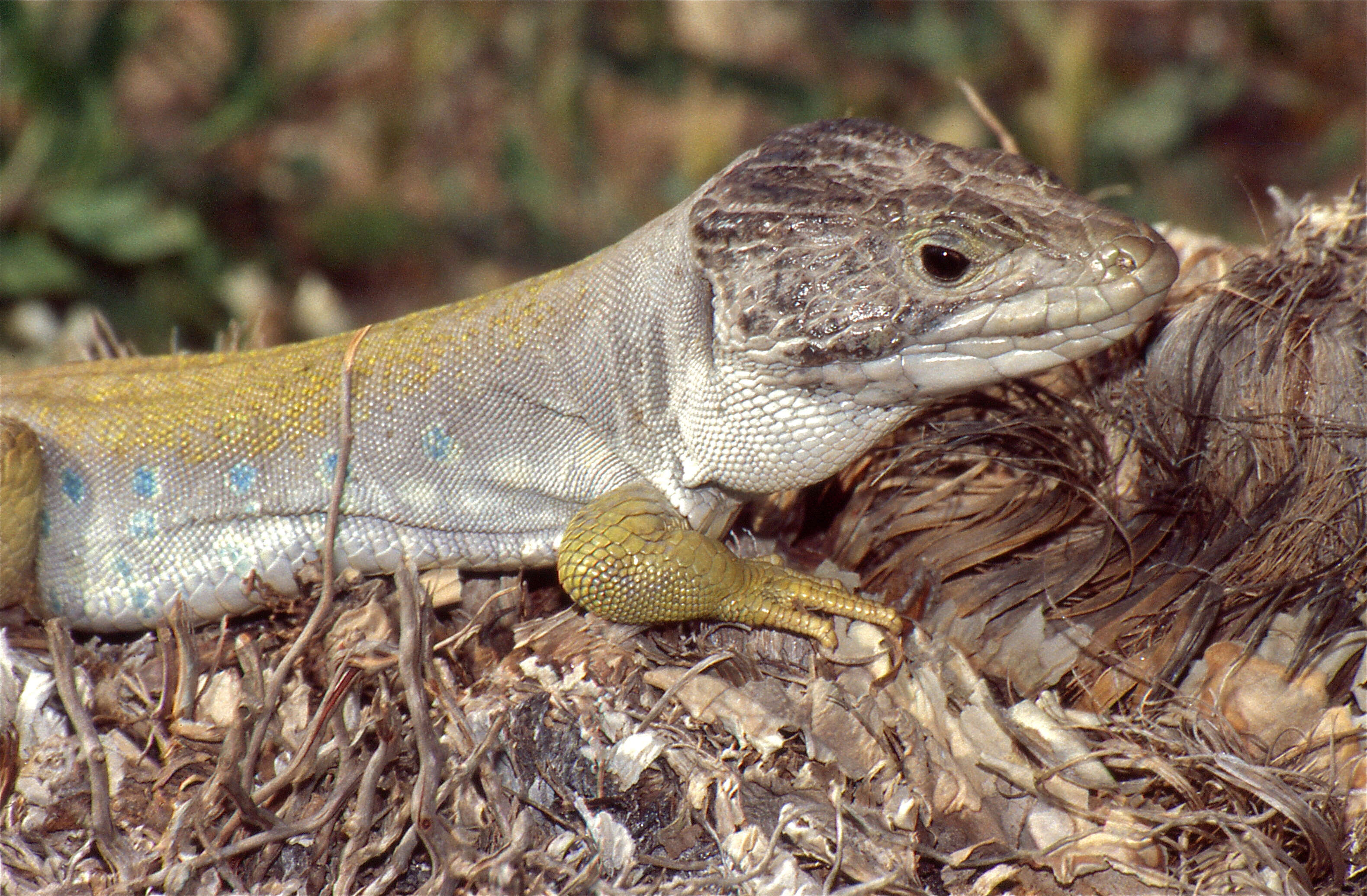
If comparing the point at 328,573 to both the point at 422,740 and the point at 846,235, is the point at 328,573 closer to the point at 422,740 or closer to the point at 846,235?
the point at 422,740

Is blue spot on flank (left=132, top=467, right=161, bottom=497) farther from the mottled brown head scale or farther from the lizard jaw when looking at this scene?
the lizard jaw

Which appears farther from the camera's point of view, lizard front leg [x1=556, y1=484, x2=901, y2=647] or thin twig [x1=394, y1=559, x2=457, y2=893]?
lizard front leg [x1=556, y1=484, x2=901, y2=647]

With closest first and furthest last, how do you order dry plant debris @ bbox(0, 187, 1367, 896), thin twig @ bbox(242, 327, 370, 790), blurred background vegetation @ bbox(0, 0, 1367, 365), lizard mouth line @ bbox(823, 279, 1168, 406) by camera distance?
dry plant debris @ bbox(0, 187, 1367, 896), thin twig @ bbox(242, 327, 370, 790), lizard mouth line @ bbox(823, 279, 1168, 406), blurred background vegetation @ bbox(0, 0, 1367, 365)

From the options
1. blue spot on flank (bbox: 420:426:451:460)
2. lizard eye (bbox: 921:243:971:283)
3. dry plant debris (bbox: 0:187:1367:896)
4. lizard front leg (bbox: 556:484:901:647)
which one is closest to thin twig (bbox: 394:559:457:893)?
dry plant debris (bbox: 0:187:1367:896)

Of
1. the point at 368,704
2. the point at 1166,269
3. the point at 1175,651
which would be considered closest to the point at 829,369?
the point at 1166,269

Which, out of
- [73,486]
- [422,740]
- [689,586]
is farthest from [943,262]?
[73,486]

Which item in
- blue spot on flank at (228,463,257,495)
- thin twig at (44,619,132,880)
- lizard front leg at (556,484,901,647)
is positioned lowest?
thin twig at (44,619,132,880)

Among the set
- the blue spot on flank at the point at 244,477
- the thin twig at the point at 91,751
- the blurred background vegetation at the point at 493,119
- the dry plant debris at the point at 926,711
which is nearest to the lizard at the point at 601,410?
the blue spot on flank at the point at 244,477
